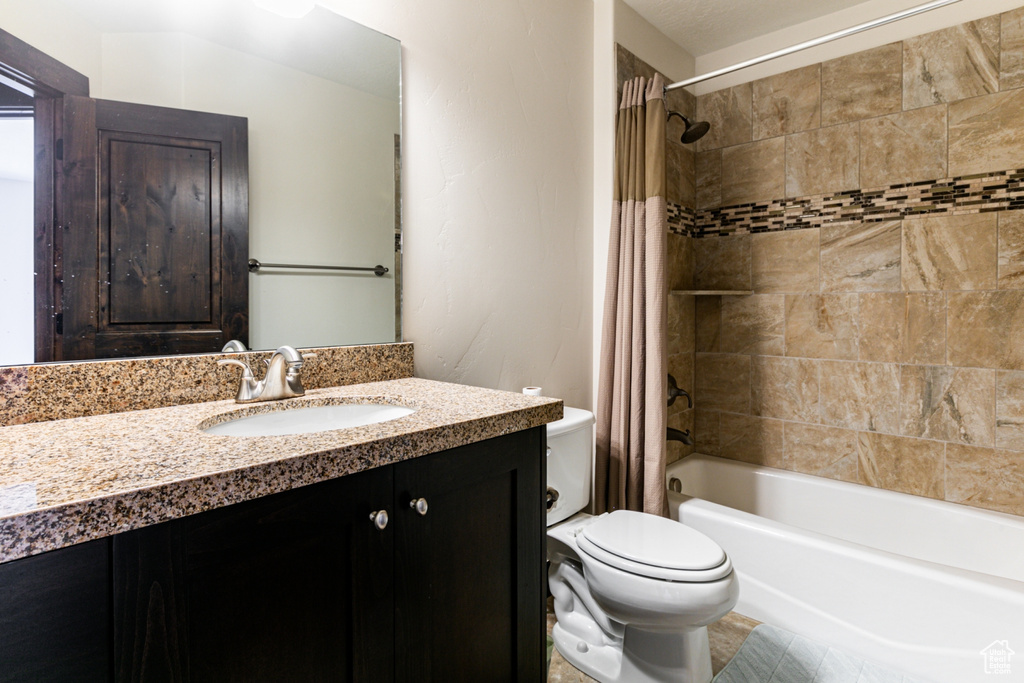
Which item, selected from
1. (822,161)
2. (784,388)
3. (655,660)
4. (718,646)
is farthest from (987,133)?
(655,660)

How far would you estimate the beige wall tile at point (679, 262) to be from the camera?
2504mm

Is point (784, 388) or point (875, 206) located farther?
point (784, 388)

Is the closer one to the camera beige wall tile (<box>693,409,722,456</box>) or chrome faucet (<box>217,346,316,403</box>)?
chrome faucet (<box>217,346,316,403</box>)

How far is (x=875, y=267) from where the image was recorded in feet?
7.20

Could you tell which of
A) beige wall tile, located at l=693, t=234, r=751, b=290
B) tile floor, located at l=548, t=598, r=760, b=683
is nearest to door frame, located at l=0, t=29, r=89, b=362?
tile floor, located at l=548, t=598, r=760, b=683

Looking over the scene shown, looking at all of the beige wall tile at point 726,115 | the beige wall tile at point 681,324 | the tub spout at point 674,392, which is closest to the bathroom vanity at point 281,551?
the tub spout at point 674,392

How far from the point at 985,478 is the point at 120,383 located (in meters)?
2.77

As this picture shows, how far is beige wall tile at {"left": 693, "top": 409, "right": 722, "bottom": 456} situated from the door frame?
2565mm

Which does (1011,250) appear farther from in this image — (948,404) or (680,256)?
(680,256)

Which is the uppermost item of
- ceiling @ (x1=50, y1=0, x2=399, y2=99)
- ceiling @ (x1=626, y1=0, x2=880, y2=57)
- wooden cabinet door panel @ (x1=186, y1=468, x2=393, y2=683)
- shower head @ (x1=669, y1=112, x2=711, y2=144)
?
ceiling @ (x1=626, y1=0, x2=880, y2=57)

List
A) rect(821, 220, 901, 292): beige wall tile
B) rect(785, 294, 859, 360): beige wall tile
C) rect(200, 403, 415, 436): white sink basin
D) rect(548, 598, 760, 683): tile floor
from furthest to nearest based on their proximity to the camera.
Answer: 1. rect(785, 294, 859, 360): beige wall tile
2. rect(821, 220, 901, 292): beige wall tile
3. rect(548, 598, 760, 683): tile floor
4. rect(200, 403, 415, 436): white sink basin

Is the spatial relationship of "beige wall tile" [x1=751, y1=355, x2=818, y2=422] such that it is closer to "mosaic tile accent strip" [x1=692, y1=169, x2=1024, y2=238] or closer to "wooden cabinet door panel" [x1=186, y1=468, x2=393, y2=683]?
"mosaic tile accent strip" [x1=692, y1=169, x2=1024, y2=238]

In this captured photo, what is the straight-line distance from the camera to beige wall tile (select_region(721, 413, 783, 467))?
2.47 m

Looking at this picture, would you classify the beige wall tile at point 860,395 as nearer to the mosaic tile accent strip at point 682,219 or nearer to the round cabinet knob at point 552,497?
the mosaic tile accent strip at point 682,219
